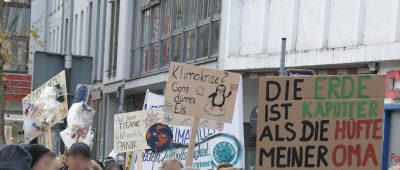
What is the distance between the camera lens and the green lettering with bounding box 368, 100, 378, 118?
7.49 metres

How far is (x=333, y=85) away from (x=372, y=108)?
347mm

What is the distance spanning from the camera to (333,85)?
767 centimetres

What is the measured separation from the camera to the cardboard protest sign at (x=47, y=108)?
1469cm

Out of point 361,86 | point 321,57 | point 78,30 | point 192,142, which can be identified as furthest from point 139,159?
point 78,30

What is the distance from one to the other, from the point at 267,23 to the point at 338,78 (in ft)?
36.4

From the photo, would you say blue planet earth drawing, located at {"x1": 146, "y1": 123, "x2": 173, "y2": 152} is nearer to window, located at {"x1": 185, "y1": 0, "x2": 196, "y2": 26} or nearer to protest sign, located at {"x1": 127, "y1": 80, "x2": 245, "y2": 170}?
protest sign, located at {"x1": 127, "y1": 80, "x2": 245, "y2": 170}

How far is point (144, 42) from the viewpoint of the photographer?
27.3 meters

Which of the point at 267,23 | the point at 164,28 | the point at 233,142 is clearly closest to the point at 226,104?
the point at 233,142

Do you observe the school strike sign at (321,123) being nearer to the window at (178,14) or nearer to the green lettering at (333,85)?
the green lettering at (333,85)

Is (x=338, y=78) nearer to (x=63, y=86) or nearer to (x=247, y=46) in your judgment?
(x=63, y=86)

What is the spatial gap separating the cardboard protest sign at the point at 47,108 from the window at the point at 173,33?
620 cm

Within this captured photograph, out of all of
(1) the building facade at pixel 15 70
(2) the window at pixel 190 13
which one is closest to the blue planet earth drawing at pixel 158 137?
(2) the window at pixel 190 13

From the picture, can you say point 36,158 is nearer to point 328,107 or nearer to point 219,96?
point 328,107

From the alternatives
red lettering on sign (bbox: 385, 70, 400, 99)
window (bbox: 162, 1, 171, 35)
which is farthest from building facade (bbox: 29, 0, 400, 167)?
red lettering on sign (bbox: 385, 70, 400, 99)
